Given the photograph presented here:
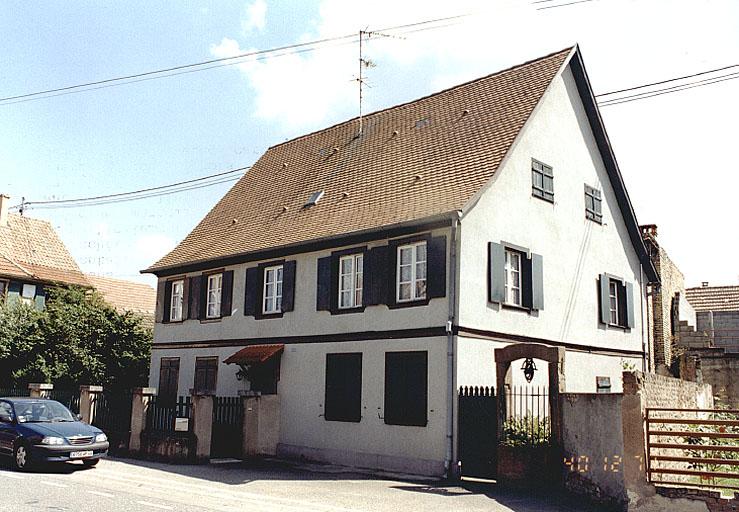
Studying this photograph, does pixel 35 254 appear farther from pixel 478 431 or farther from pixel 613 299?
pixel 478 431

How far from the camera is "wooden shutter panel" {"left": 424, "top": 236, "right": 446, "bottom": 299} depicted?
664 inches

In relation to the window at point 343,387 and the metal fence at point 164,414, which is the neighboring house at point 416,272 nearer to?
the window at point 343,387

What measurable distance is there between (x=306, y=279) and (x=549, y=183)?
7334mm

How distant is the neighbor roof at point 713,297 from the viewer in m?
34.7

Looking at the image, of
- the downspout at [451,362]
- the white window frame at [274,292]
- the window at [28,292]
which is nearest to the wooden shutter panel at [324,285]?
the white window frame at [274,292]

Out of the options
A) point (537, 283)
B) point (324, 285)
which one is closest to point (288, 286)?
point (324, 285)

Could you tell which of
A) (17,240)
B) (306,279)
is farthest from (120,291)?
(306,279)

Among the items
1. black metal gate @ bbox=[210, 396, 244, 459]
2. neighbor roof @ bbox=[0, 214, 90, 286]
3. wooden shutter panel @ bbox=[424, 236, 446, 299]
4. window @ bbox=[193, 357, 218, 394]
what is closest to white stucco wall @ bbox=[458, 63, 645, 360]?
wooden shutter panel @ bbox=[424, 236, 446, 299]

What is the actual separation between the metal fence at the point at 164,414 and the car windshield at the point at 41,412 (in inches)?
98.6

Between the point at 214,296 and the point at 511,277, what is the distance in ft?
33.9

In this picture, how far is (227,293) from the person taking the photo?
23.3 m

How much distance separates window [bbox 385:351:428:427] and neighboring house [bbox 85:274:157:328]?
30.0 m

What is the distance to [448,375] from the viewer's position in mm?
16406

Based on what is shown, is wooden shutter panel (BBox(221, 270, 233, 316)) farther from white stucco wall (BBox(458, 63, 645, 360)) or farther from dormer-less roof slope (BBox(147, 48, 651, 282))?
white stucco wall (BBox(458, 63, 645, 360))
